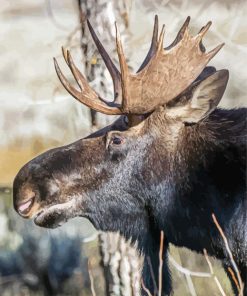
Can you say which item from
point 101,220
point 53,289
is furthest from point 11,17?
point 101,220

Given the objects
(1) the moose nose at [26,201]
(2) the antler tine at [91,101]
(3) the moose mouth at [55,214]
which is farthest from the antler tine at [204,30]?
(1) the moose nose at [26,201]

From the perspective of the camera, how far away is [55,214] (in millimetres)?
6086

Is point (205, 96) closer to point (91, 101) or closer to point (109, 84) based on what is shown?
point (91, 101)

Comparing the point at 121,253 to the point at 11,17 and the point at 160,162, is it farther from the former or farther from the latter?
the point at 11,17

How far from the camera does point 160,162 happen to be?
20.3 feet

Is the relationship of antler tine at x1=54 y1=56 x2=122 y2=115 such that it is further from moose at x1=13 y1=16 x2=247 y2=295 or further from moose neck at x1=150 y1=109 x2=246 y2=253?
moose neck at x1=150 y1=109 x2=246 y2=253

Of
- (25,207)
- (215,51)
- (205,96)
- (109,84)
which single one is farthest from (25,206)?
(109,84)

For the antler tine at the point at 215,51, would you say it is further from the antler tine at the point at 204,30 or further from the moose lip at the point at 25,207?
the moose lip at the point at 25,207

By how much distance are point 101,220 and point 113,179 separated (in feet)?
0.88

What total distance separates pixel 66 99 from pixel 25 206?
17.3ft

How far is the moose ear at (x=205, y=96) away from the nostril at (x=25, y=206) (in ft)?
3.00

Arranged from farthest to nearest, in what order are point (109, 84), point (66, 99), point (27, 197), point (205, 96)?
point (66, 99) → point (109, 84) → point (205, 96) → point (27, 197)

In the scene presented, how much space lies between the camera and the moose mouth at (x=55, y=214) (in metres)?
6.05

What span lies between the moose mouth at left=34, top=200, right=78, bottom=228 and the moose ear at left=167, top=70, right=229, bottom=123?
77cm
